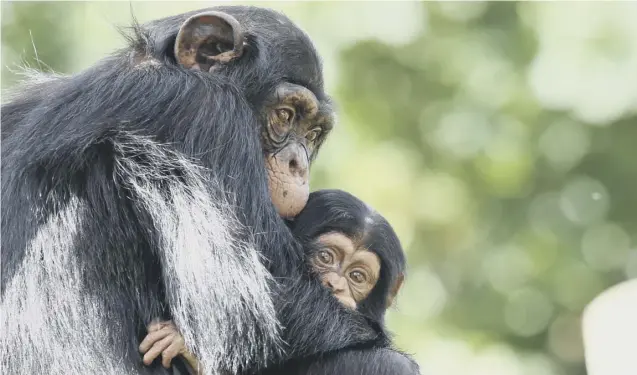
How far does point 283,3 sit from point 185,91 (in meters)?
7.99

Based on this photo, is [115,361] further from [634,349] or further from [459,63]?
[459,63]

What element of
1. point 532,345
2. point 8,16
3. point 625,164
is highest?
point 8,16

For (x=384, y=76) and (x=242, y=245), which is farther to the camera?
(x=384, y=76)

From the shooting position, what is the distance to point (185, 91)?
4879 mm

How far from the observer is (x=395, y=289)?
5.95 m

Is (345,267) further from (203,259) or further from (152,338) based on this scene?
(152,338)

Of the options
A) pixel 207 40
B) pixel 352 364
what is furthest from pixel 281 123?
pixel 352 364

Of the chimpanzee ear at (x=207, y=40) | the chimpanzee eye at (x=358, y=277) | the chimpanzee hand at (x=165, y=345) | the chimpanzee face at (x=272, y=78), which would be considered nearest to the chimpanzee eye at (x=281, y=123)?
the chimpanzee face at (x=272, y=78)

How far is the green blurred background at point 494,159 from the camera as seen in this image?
13.2 m

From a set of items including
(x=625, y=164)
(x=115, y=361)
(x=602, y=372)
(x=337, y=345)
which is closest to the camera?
(x=115, y=361)

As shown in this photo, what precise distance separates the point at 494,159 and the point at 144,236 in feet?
32.3

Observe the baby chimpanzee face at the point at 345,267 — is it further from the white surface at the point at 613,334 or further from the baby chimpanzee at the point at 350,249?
the white surface at the point at 613,334

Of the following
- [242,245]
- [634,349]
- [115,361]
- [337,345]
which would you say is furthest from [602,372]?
[115,361]

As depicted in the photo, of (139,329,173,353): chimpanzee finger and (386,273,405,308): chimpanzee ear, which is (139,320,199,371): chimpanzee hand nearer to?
(139,329,173,353): chimpanzee finger
